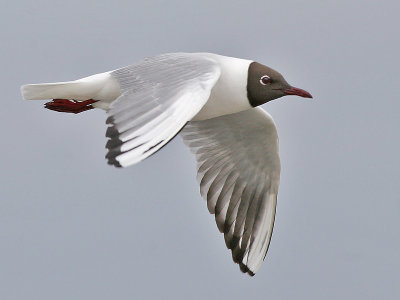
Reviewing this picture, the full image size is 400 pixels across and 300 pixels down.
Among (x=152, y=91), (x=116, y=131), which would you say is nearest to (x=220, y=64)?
(x=152, y=91)

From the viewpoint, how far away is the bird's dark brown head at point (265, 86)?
8336 millimetres

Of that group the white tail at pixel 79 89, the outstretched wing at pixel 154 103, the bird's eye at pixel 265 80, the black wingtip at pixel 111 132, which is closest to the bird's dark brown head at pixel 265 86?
the bird's eye at pixel 265 80

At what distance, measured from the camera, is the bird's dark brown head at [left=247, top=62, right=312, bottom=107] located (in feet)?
27.3

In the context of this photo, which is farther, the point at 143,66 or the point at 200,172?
the point at 200,172

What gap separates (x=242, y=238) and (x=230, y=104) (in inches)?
66.6

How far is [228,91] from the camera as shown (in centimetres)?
817

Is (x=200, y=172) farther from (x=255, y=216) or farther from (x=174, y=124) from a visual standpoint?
(x=174, y=124)

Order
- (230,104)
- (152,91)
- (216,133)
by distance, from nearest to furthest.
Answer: (152,91) < (230,104) < (216,133)

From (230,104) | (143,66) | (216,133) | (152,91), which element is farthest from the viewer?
(216,133)

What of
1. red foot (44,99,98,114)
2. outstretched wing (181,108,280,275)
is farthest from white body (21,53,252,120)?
outstretched wing (181,108,280,275)

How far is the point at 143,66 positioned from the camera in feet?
25.2

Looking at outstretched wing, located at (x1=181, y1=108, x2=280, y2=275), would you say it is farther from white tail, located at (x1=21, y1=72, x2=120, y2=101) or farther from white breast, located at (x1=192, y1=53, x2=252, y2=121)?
white tail, located at (x1=21, y1=72, x2=120, y2=101)

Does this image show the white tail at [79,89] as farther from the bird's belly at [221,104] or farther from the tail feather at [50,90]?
the bird's belly at [221,104]

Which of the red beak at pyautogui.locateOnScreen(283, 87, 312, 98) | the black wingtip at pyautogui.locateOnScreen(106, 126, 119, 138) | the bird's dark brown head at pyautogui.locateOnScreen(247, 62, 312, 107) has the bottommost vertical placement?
the red beak at pyautogui.locateOnScreen(283, 87, 312, 98)
